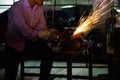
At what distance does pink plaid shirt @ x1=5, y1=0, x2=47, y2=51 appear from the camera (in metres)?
Answer: 5.62

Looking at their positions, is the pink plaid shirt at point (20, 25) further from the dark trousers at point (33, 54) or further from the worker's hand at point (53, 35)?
the worker's hand at point (53, 35)

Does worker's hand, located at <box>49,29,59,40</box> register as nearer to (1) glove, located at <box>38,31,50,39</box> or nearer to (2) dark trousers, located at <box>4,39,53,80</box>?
(1) glove, located at <box>38,31,50,39</box>

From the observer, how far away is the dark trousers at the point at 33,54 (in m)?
5.74

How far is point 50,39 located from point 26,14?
0.63 metres

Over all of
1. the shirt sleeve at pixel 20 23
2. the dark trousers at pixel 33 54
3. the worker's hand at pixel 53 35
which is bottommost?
the dark trousers at pixel 33 54

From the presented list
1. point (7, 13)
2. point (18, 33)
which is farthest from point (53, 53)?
point (7, 13)

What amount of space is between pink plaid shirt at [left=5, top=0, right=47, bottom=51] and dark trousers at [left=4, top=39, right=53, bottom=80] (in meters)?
0.12

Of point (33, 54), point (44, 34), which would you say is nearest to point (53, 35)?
point (44, 34)

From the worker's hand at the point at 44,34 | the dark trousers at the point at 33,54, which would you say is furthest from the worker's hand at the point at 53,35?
the dark trousers at the point at 33,54

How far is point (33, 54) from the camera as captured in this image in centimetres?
579

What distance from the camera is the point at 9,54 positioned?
5.86m

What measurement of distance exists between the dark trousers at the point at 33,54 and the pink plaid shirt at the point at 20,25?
0.40 feet

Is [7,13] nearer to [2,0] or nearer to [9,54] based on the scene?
[9,54]

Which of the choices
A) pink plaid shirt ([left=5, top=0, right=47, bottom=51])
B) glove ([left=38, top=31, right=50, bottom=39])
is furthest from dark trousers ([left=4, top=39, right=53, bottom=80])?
glove ([left=38, top=31, right=50, bottom=39])
